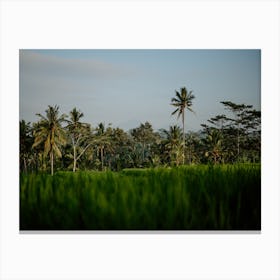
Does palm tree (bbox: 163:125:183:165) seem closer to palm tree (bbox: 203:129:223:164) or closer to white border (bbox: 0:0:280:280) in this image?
palm tree (bbox: 203:129:223:164)

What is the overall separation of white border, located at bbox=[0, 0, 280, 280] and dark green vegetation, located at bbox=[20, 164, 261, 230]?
201 mm

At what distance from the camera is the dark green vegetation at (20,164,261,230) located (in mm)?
3176

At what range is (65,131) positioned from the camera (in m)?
4.99

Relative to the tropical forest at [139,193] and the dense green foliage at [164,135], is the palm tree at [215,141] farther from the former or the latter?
the tropical forest at [139,193]

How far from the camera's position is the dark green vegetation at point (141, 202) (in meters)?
3.18

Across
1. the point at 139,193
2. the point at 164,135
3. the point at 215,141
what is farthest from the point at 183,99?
the point at 164,135
